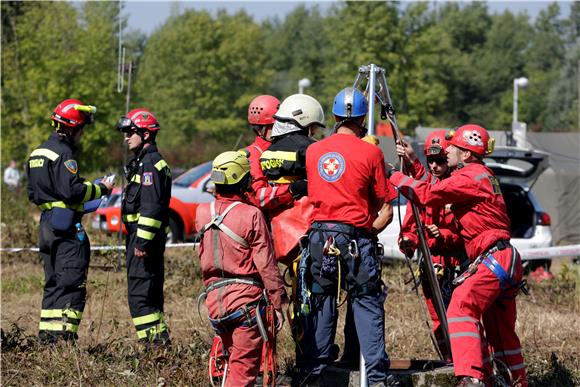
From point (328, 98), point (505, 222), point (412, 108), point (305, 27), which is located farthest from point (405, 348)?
point (305, 27)

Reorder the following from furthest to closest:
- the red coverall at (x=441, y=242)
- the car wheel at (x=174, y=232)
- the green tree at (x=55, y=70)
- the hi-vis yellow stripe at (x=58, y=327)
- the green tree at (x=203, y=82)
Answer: the green tree at (x=203, y=82), the green tree at (x=55, y=70), the car wheel at (x=174, y=232), the hi-vis yellow stripe at (x=58, y=327), the red coverall at (x=441, y=242)

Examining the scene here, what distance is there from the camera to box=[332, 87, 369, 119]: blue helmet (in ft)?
21.5

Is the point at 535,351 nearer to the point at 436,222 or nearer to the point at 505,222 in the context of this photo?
the point at 436,222

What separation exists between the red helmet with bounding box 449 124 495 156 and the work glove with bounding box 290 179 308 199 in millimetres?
1197

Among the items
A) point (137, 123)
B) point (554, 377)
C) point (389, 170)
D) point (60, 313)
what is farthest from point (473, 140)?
point (60, 313)

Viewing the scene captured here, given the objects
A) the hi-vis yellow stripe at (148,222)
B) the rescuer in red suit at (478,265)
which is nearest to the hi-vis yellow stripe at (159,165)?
the hi-vis yellow stripe at (148,222)

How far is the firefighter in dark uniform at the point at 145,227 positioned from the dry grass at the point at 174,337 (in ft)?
0.86

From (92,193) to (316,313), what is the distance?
116 inches

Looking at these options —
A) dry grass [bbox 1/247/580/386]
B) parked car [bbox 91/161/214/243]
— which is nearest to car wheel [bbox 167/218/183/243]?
parked car [bbox 91/161/214/243]

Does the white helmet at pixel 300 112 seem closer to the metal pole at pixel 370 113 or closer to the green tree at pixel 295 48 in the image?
the metal pole at pixel 370 113

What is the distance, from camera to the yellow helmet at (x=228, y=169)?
6.25 meters

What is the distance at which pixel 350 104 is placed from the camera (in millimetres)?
6547

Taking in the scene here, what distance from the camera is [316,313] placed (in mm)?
6539

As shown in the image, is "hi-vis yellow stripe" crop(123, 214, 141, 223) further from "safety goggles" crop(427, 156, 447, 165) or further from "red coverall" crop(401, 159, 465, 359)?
"safety goggles" crop(427, 156, 447, 165)
